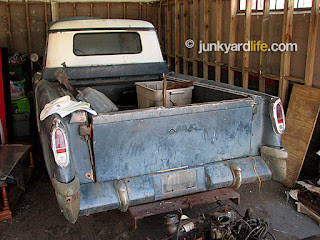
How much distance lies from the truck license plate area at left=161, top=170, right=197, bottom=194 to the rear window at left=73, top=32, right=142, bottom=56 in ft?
8.48

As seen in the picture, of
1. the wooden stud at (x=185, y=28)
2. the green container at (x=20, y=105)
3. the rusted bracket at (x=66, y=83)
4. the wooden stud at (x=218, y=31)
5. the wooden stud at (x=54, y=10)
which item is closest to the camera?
the rusted bracket at (x=66, y=83)

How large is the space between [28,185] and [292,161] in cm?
376

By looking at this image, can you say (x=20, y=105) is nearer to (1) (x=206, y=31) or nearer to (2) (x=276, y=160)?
(1) (x=206, y=31)

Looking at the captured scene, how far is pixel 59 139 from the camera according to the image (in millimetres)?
2785

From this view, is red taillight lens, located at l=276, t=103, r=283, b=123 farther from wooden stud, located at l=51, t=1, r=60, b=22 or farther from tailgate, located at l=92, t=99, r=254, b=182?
wooden stud, located at l=51, t=1, r=60, b=22

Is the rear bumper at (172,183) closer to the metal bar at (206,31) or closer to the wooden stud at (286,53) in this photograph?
the wooden stud at (286,53)

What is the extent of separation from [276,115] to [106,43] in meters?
2.81

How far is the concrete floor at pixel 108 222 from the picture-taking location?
3658 mm

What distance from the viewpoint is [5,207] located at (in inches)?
157

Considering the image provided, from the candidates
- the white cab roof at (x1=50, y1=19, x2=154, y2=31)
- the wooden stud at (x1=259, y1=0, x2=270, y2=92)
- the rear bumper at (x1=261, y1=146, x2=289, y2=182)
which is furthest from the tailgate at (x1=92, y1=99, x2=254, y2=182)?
the white cab roof at (x1=50, y1=19, x2=154, y2=31)

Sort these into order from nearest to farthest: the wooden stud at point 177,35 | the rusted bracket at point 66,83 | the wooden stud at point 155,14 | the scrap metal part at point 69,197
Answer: the scrap metal part at point 69,197, the rusted bracket at point 66,83, the wooden stud at point 177,35, the wooden stud at point 155,14

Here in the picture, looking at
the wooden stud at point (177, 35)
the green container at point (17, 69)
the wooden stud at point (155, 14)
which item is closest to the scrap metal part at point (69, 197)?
the wooden stud at point (177, 35)

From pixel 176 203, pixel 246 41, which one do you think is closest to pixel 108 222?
pixel 176 203

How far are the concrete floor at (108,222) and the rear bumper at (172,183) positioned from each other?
0.77 meters
